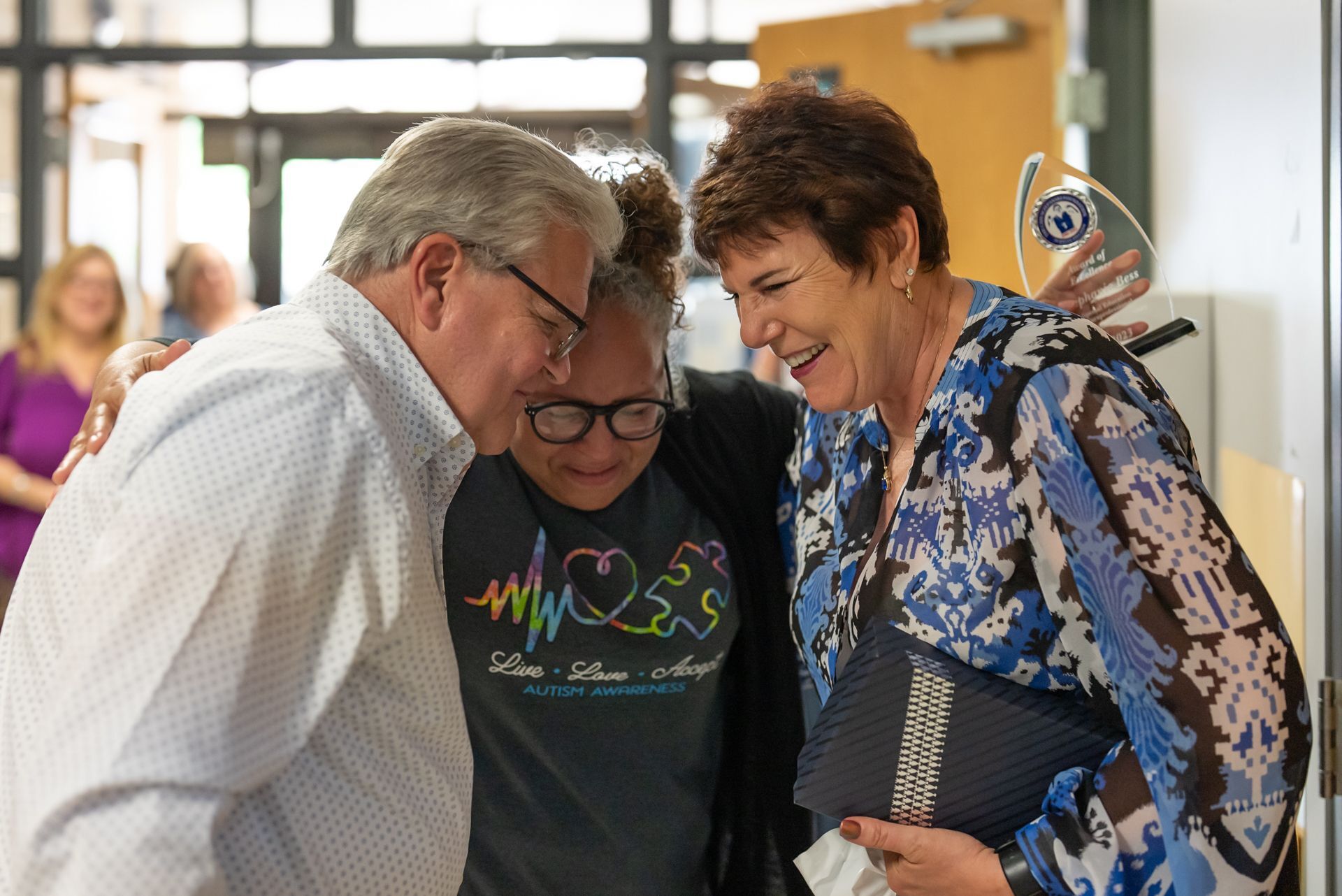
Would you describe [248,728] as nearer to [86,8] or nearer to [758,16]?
[758,16]

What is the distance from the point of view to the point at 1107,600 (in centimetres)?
112

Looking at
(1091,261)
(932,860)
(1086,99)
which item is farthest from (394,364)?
(1086,99)

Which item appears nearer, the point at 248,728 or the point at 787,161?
the point at 248,728

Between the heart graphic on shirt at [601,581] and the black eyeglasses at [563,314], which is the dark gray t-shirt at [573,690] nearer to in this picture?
the heart graphic on shirt at [601,581]

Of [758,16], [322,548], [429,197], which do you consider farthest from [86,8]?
[322,548]

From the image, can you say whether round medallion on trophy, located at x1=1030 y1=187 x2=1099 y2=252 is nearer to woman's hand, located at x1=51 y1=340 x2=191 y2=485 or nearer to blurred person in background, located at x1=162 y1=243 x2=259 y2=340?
woman's hand, located at x1=51 y1=340 x2=191 y2=485

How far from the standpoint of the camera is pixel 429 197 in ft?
4.05

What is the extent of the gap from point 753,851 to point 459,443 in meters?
0.83

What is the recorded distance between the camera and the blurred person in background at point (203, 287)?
4.98 m

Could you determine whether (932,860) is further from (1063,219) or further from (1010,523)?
(1063,219)

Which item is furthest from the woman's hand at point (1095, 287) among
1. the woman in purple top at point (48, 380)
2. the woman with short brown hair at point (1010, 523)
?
the woman in purple top at point (48, 380)

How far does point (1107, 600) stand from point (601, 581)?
736 mm

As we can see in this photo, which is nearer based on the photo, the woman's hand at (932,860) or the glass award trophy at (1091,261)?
the woman's hand at (932,860)

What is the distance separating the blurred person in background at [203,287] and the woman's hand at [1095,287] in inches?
158
